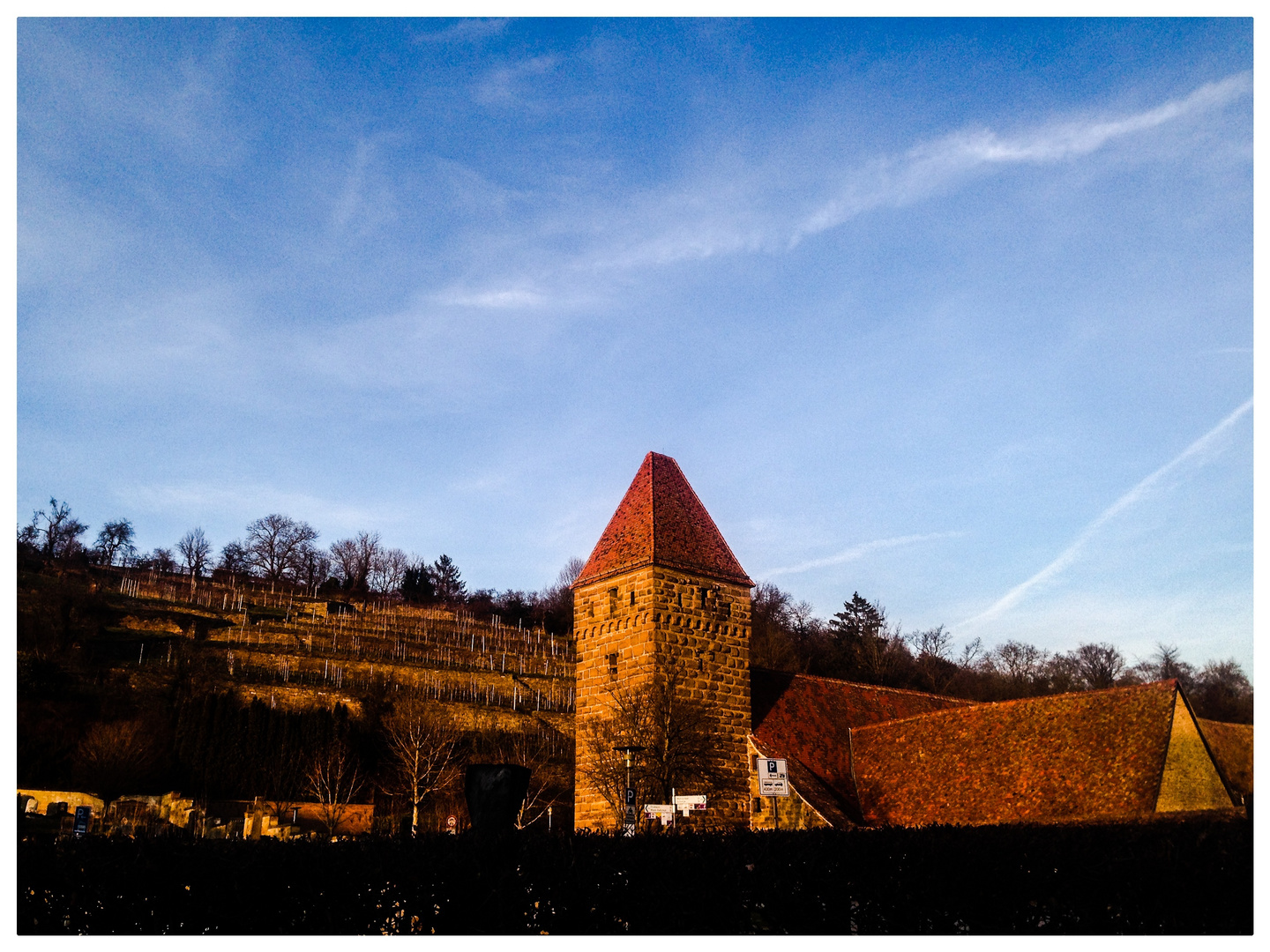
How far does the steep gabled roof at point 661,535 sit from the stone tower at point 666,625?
37mm

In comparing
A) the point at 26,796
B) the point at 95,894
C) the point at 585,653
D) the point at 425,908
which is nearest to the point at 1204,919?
the point at 425,908

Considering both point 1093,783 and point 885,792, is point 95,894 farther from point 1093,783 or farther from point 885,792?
point 885,792

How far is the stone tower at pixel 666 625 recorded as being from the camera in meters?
24.8

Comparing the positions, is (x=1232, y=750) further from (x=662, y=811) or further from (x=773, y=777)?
(x=662, y=811)

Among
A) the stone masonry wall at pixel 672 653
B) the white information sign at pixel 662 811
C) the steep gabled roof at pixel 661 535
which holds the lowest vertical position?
the white information sign at pixel 662 811

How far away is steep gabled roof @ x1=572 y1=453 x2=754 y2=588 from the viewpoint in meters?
26.4

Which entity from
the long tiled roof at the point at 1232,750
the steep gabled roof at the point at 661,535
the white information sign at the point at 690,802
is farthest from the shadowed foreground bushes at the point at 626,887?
the steep gabled roof at the point at 661,535

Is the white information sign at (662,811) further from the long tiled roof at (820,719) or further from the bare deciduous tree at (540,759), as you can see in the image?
the bare deciduous tree at (540,759)

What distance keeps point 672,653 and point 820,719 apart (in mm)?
5685

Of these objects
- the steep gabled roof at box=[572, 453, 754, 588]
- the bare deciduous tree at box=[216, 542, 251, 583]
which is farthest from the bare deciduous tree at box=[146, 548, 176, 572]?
the steep gabled roof at box=[572, 453, 754, 588]

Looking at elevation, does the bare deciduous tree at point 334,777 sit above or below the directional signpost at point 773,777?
below

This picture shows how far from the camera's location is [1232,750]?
20469 mm

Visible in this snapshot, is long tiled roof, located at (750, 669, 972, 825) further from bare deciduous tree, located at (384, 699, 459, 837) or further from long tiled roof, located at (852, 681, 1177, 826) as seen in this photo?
bare deciduous tree, located at (384, 699, 459, 837)

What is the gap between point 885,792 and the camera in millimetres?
24578
